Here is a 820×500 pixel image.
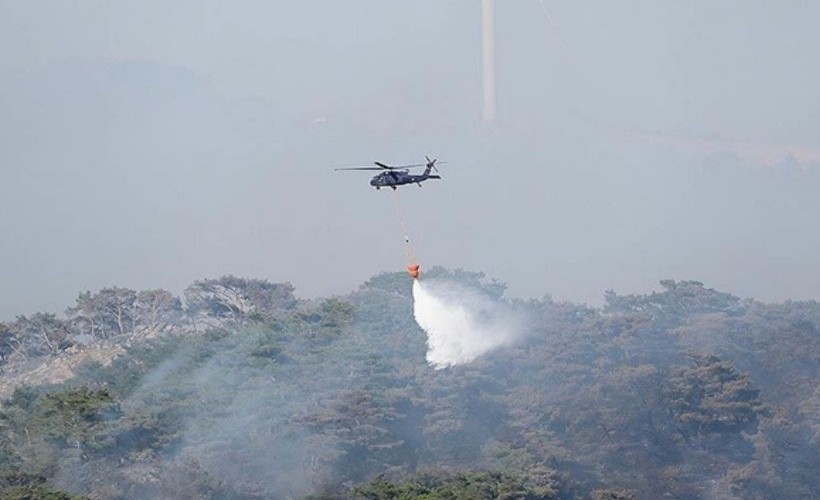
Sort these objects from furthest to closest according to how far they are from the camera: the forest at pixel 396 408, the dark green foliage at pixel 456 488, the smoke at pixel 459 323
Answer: the smoke at pixel 459 323
the forest at pixel 396 408
the dark green foliage at pixel 456 488

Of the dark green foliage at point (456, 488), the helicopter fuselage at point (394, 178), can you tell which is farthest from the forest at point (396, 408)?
the helicopter fuselage at point (394, 178)

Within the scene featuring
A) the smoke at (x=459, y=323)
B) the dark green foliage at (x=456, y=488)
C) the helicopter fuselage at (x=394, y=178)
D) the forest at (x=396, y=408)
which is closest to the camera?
the helicopter fuselage at (x=394, y=178)

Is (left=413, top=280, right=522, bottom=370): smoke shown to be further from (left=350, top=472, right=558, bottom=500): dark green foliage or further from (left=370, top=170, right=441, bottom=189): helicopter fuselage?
(left=370, top=170, right=441, bottom=189): helicopter fuselage

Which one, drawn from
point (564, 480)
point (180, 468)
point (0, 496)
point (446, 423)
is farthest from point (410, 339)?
point (0, 496)

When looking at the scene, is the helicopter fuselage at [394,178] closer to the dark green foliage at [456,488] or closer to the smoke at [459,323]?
the dark green foliage at [456,488]

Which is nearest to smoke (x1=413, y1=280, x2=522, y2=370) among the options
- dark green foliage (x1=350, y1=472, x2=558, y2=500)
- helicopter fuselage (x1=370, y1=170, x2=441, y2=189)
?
dark green foliage (x1=350, y1=472, x2=558, y2=500)

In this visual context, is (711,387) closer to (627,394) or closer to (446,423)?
(627,394)
